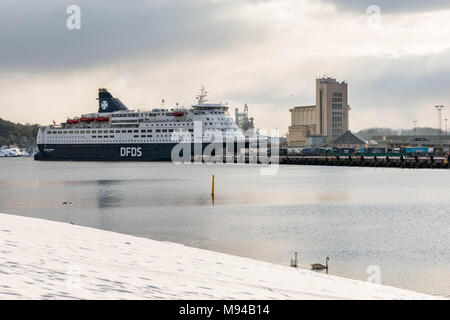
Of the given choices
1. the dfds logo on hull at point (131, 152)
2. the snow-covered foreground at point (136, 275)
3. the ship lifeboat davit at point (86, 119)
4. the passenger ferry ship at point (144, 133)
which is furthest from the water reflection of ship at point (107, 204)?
the ship lifeboat davit at point (86, 119)

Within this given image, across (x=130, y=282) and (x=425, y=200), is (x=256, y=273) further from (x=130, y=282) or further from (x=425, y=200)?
(x=425, y=200)

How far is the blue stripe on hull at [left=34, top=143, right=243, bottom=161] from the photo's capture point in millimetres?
126938

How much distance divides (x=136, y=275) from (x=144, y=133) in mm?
117563

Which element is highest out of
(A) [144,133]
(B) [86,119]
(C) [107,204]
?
(B) [86,119]

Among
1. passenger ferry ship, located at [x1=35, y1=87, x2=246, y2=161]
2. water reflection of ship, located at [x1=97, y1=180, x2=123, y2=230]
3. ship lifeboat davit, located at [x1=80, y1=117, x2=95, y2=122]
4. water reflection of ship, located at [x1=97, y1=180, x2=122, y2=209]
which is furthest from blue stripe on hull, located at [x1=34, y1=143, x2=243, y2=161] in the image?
water reflection of ship, located at [x1=97, y1=180, x2=122, y2=209]

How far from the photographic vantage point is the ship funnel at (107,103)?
471 ft

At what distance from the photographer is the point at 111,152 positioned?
13238 centimetres

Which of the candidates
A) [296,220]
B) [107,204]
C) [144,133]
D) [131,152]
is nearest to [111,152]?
[131,152]

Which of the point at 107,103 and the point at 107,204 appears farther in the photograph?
the point at 107,103

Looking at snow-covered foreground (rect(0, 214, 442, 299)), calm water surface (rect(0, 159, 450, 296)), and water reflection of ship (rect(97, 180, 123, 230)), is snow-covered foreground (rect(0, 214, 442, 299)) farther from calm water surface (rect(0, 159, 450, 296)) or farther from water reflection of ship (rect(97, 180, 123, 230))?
water reflection of ship (rect(97, 180, 123, 230))

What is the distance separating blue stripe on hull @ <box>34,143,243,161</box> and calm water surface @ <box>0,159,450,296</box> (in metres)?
69.4

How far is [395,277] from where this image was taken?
16.6 meters

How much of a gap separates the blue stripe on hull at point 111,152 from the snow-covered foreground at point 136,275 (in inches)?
4377

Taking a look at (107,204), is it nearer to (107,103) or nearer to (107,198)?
(107,198)
